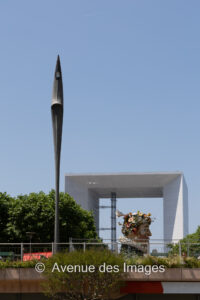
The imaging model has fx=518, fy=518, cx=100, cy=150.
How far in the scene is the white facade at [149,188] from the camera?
89.6m

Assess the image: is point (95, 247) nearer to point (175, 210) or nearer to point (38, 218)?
point (38, 218)

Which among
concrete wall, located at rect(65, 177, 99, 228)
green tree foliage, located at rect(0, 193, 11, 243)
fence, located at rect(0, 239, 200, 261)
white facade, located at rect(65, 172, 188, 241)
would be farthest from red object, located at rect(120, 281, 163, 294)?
concrete wall, located at rect(65, 177, 99, 228)

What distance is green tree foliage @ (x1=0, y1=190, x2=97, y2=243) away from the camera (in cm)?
4991

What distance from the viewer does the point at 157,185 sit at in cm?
9300

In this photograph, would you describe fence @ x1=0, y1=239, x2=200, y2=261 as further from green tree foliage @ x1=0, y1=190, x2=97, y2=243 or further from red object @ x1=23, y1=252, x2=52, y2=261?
green tree foliage @ x1=0, y1=190, x2=97, y2=243

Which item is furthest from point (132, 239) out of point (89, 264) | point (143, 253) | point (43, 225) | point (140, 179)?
point (140, 179)

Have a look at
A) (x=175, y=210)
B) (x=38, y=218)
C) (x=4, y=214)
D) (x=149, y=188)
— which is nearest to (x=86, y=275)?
(x=38, y=218)

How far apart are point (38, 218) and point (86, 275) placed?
28.1 metres

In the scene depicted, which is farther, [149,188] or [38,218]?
[149,188]

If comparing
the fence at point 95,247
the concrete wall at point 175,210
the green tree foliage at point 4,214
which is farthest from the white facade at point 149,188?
the fence at point 95,247

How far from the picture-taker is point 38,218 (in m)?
50.5

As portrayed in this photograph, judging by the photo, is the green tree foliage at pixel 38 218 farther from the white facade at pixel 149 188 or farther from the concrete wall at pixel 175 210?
the concrete wall at pixel 175 210

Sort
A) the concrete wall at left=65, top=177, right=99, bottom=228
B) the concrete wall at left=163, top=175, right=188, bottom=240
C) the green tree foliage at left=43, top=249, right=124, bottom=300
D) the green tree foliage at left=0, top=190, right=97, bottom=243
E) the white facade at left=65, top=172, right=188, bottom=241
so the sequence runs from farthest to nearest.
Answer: the concrete wall at left=65, top=177, right=99, bottom=228
the white facade at left=65, top=172, right=188, bottom=241
the concrete wall at left=163, top=175, right=188, bottom=240
the green tree foliage at left=0, top=190, right=97, bottom=243
the green tree foliage at left=43, top=249, right=124, bottom=300

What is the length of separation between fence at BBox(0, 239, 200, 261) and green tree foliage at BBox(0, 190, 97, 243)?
73.5ft
